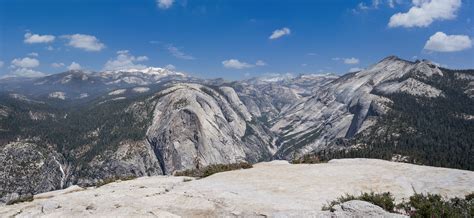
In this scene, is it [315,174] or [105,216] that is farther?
[315,174]

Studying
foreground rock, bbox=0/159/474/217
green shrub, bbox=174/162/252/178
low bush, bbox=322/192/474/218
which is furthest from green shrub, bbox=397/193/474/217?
green shrub, bbox=174/162/252/178

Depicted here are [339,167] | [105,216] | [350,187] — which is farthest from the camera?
[339,167]

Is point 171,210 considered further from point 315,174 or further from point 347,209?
point 315,174

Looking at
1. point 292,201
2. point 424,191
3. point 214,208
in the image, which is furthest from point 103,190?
point 424,191

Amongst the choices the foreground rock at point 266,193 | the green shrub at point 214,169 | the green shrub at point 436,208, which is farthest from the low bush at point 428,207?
the green shrub at point 214,169

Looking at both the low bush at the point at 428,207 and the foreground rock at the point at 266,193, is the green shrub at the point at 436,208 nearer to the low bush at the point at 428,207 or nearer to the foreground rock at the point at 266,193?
the low bush at the point at 428,207

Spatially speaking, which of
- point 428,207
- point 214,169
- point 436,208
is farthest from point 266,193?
point 214,169

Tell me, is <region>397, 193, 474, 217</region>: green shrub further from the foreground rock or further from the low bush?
the foreground rock

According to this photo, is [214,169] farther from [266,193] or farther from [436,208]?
[436,208]
